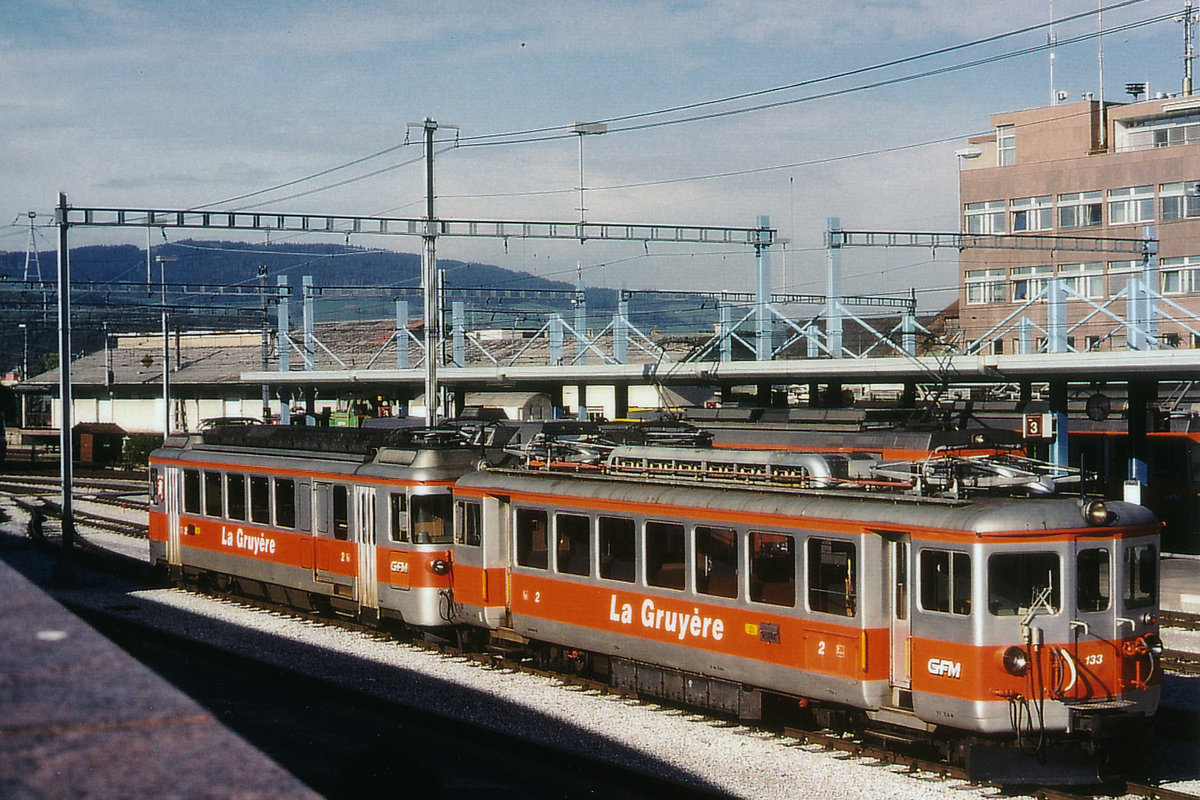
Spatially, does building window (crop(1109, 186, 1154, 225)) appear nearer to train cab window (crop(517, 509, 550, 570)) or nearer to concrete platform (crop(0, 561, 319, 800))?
train cab window (crop(517, 509, 550, 570))

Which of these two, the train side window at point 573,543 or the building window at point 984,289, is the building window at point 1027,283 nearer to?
the building window at point 984,289

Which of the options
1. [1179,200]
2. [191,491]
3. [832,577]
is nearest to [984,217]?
[1179,200]

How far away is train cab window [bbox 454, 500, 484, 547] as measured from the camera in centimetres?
1741

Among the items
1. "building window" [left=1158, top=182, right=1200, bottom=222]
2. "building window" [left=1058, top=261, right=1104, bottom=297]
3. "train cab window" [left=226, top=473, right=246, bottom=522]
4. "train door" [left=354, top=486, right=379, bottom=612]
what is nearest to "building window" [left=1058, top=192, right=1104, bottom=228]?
"building window" [left=1058, top=261, right=1104, bottom=297]

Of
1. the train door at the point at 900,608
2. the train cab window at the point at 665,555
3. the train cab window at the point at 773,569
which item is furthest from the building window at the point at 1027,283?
the train door at the point at 900,608

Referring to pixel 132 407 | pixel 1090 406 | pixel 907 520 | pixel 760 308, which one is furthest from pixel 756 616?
pixel 132 407

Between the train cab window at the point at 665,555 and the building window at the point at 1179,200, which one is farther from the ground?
the building window at the point at 1179,200

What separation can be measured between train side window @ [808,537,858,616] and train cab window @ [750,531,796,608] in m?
0.26

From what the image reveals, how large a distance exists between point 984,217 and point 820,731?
50.0 m

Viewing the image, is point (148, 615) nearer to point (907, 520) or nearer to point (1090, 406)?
point (907, 520)

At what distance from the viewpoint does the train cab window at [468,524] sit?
685 inches

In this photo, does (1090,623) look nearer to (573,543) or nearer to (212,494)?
(573,543)

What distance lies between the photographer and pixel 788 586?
42.5 feet

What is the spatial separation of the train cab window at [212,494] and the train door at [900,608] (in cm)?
1508
